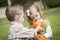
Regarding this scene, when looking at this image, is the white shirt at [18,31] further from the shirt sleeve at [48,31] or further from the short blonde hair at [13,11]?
the shirt sleeve at [48,31]

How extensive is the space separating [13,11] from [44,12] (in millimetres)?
383

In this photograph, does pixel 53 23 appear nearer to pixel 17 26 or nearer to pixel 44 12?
pixel 44 12

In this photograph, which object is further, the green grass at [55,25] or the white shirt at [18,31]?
the green grass at [55,25]

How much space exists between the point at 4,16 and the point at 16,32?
0.76ft

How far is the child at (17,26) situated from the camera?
283 cm

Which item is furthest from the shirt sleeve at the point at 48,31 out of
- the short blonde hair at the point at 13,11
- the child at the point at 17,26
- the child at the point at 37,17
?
the short blonde hair at the point at 13,11

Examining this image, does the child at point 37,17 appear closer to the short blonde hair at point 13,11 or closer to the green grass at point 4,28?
the short blonde hair at point 13,11

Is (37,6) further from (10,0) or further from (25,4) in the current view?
(10,0)

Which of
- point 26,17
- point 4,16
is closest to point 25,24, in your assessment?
point 26,17

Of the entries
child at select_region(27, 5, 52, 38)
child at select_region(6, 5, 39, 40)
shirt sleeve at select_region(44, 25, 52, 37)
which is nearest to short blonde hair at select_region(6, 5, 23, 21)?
child at select_region(6, 5, 39, 40)

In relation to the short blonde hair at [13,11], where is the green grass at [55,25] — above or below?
below

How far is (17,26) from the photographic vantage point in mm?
2840

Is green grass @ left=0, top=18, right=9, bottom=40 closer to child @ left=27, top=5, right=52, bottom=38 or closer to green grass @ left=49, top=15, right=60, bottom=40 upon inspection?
child @ left=27, top=5, right=52, bottom=38

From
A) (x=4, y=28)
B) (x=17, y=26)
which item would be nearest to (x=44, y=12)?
(x=17, y=26)
